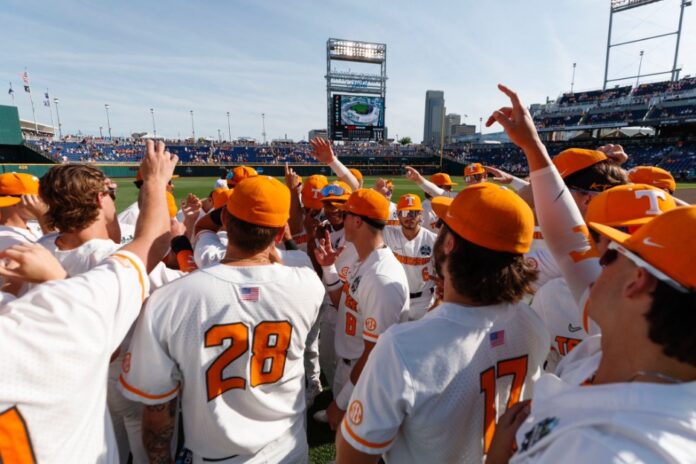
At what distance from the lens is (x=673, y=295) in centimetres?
91

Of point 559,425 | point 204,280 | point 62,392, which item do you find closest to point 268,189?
point 204,280

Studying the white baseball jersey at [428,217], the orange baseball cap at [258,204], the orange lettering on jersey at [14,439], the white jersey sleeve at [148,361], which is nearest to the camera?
the orange lettering on jersey at [14,439]

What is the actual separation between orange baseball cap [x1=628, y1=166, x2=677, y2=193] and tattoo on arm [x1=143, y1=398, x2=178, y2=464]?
15.2ft

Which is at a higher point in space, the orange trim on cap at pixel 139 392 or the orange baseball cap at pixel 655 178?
the orange baseball cap at pixel 655 178

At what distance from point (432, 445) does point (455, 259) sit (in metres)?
0.82

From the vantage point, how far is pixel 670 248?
0.94 metres

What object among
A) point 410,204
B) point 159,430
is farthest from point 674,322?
point 410,204

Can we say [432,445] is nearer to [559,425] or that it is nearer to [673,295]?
[559,425]

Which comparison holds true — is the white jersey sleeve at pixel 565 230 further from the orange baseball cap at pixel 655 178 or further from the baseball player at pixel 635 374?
the orange baseball cap at pixel 655 178

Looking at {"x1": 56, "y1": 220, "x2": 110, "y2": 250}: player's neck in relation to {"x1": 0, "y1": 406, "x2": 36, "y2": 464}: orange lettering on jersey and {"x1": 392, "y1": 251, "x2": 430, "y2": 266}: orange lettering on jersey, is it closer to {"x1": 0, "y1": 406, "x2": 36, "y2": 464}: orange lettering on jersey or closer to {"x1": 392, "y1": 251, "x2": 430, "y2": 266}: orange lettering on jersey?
{"x1": 0, "y1": 406, "x2": 36, "y2": 464}: orange lettering on jersey

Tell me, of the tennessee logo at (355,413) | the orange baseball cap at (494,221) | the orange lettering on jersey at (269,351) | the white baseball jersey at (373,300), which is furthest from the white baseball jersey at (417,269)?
the tennessee logo at (355,413)

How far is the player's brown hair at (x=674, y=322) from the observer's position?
35.4 inches

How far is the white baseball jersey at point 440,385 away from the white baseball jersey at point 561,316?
78cm

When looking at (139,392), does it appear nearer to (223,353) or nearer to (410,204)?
(223,353)
